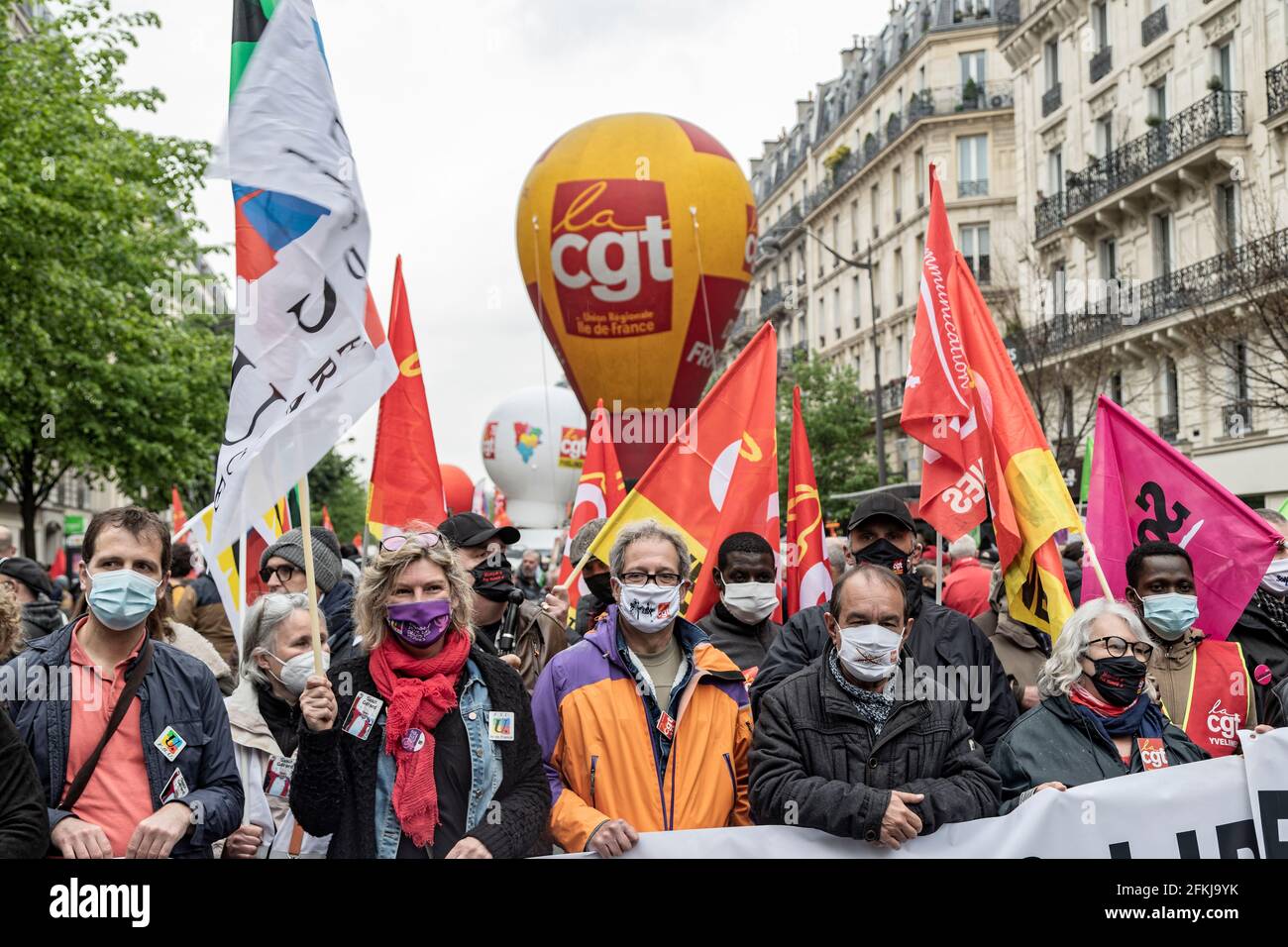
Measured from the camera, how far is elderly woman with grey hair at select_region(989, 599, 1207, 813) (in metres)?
4.32

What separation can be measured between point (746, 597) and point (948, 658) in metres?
1.09

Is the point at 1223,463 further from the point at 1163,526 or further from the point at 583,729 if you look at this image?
the point at 583,729

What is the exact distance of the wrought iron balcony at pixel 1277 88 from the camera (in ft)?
88.4

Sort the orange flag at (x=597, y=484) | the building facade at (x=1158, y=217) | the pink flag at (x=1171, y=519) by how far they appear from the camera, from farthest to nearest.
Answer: the building facade at (x=1158, y=217) → the orange flag at (x=597, y=484) → the pink flag at (x=1171, y=519)

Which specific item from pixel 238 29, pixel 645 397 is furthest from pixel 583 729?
pixel 645 397

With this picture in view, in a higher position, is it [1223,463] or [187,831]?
[1223,463]

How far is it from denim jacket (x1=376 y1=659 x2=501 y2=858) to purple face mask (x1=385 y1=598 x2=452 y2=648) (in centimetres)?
18

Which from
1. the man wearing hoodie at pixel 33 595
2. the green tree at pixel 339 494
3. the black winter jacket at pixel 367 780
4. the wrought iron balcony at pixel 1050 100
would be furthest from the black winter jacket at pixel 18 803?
the wrought iron balcony at pixel 1050 100

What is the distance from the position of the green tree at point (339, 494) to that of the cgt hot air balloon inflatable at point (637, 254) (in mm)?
17455

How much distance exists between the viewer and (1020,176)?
40156 millimetres

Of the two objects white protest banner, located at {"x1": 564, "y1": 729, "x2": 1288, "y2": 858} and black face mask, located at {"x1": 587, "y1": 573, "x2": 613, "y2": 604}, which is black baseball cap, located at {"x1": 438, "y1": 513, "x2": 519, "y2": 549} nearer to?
black face mask, located at {"x1": 587, "y1": 573, "x2": 613, "y2": 604}

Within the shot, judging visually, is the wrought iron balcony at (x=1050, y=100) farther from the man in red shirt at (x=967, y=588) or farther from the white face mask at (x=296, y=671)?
the white face mask at (x=296, y=671)

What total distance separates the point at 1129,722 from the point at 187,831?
2.87m

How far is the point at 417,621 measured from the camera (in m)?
4.06
